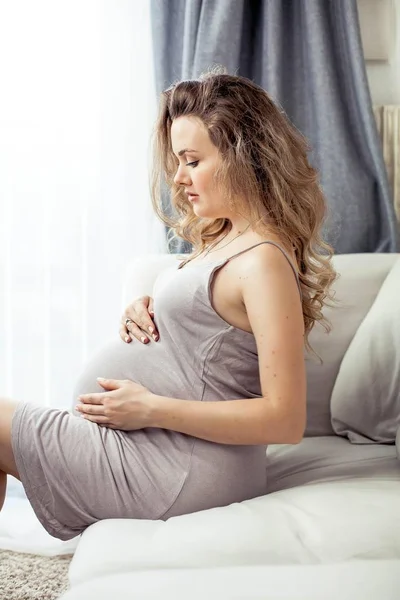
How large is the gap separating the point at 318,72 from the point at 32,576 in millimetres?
1670

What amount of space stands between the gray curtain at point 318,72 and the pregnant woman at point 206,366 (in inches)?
31.9

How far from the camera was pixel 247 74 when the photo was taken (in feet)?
8.57

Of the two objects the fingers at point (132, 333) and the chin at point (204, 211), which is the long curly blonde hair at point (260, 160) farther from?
the fingers at point (132, 333)

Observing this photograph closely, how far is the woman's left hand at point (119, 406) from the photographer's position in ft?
4.87

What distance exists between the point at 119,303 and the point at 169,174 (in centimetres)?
92

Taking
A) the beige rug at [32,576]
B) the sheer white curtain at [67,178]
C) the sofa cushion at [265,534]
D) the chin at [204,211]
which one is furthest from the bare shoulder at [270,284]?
the sheer white curtain at [67,178]

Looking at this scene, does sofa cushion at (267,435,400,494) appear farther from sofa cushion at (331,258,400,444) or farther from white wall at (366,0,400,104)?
white wall at (366,0,400,104)

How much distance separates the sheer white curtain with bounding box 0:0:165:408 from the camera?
101 inches

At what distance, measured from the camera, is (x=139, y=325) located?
5.56 feet

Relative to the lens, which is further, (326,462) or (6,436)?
(326,462)

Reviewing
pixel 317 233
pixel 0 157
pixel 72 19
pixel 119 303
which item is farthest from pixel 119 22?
pixel 317 233

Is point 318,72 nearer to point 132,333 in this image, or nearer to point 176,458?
point 132,333

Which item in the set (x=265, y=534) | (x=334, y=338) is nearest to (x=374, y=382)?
(x=334, y=338)

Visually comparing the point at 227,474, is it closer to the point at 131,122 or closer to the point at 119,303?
the point at 119,303
